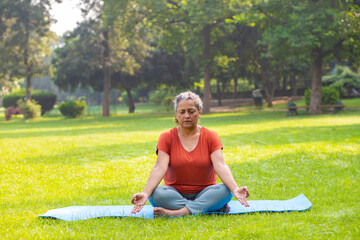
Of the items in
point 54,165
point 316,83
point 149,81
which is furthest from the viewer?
point 149,81

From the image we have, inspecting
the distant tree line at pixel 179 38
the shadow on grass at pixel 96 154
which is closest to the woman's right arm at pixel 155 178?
the shadow on grass at pixel 96 154

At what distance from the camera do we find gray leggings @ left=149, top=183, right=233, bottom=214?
439 cm

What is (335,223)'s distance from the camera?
393cm

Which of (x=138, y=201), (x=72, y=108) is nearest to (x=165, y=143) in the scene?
(x=138, y=201)

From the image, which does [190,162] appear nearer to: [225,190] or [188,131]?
[188,131]

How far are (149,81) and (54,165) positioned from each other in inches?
1365

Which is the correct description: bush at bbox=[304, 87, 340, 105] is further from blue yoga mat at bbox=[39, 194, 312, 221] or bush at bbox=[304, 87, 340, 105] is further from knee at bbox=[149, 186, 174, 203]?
knee at bbox=[149, 186, 174, 203]

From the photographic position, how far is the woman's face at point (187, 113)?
4.46 metres

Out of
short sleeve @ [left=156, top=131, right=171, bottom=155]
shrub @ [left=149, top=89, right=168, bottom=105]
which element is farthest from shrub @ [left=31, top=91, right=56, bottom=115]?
short sleeve @ [left=156, top=131, right=171, bottom=155]

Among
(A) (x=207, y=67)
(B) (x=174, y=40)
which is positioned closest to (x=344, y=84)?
(A) (x=207, y=67)

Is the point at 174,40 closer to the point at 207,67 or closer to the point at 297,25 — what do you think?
the point at 207,67

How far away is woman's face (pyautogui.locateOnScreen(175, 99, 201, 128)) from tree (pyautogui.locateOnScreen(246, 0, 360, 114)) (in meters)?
16.1

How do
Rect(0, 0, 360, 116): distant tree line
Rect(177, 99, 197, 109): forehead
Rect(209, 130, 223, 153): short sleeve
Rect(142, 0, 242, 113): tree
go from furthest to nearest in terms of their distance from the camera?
Rect(142, 0, 242, 113): tree
Rect(0, 0, 360, 116): distant tree line
Rect(209, 130, 223, 153): short sleeve
Rect(177, 99, 197, 109): forehead

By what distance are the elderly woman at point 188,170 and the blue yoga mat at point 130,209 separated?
0.67 feet
